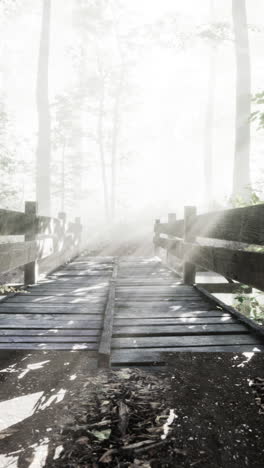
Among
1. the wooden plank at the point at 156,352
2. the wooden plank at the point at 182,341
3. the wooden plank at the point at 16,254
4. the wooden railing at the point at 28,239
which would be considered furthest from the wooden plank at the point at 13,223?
the wooden plank at the point at 156,352

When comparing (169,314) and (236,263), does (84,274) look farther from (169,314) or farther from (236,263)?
(236,263)

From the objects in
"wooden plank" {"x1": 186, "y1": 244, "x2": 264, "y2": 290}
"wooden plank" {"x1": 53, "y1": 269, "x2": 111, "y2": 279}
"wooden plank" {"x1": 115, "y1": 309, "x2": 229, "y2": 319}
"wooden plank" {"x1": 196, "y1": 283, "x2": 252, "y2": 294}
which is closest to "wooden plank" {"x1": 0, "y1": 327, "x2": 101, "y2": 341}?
"wooden plank" {"x1": 115, "y1": 309, "x2": 229, "y2": 319}

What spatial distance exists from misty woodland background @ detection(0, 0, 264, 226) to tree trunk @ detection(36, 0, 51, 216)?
50mm

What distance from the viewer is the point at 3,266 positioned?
4309mm

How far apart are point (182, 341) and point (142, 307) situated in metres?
1.53

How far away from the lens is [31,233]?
609 cm

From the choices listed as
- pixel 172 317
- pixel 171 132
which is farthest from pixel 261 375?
pixel 171 132

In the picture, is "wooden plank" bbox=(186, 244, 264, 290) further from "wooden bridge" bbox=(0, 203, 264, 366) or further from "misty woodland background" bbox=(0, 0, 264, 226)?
"misty woodland background" bbox=(0, 0, 264, 226)

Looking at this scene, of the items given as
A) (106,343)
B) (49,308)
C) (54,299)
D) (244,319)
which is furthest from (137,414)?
(54,299)

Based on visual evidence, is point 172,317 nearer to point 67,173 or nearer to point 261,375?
point 261,375

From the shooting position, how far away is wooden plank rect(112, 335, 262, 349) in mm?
3180

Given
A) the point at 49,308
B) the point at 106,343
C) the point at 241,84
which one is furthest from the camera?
the point at 241,84

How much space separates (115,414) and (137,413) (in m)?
0.14

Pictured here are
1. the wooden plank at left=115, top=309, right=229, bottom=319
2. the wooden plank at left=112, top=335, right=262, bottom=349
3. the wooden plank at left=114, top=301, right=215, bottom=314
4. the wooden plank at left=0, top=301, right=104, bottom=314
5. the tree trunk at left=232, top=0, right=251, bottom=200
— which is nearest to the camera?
the wooden plank at left=112, top=335, right=262, bottom=349
